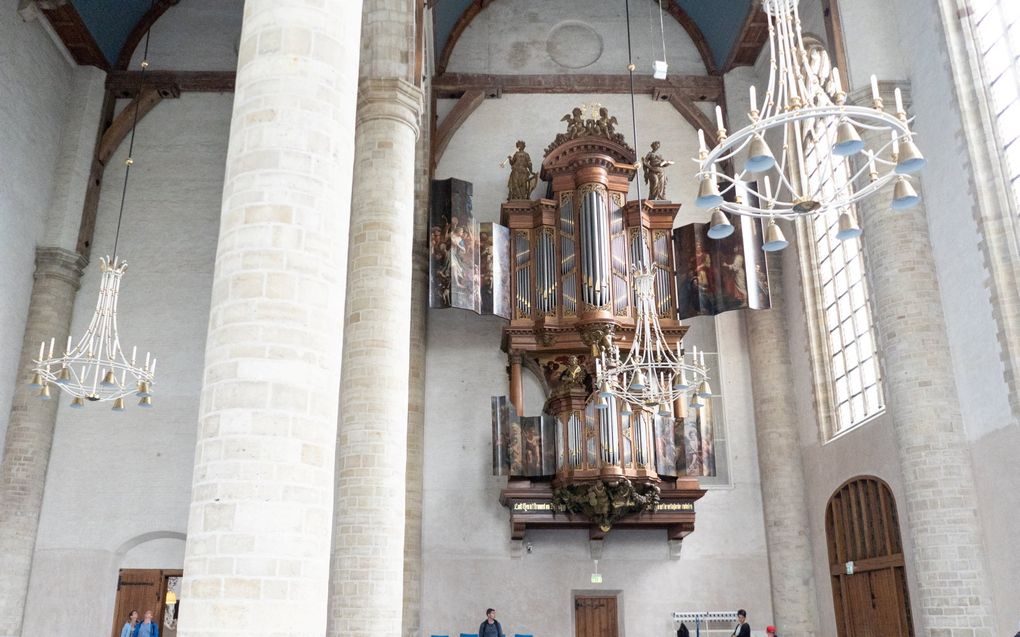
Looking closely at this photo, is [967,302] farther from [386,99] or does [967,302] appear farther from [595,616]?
[595,616]

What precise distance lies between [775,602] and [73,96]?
54.1 feet

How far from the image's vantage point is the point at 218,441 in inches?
198

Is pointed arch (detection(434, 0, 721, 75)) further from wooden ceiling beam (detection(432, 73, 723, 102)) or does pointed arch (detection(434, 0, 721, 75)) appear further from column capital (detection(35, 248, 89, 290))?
column capital (detection(35, 248, 89, 290))

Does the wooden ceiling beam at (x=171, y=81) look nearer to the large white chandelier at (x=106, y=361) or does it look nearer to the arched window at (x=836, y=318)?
the large white chandelier at (x=106, y=361)

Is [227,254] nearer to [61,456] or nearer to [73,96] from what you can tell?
[61,456]

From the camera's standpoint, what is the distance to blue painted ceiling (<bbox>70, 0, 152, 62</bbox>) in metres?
17.3

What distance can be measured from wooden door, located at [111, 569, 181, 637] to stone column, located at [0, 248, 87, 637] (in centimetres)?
152

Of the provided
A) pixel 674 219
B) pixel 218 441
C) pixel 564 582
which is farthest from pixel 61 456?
pixel 218 441

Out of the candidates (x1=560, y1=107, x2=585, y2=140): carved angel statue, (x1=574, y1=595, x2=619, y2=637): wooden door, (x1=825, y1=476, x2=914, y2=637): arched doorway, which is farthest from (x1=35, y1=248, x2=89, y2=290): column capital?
(x1=825, y1=476, x2=914, y2=637): arched doorway

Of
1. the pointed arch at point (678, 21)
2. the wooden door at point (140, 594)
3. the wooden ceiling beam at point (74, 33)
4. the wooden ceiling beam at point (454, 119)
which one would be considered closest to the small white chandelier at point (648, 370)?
the wooden ceiling beam at point (454, 119)

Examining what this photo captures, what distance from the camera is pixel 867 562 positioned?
13688 mm

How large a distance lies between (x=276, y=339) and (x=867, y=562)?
447 inches

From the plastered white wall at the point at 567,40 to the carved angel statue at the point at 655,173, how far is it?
295 cm

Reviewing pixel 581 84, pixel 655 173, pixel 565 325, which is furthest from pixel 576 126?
pixel 565 325
